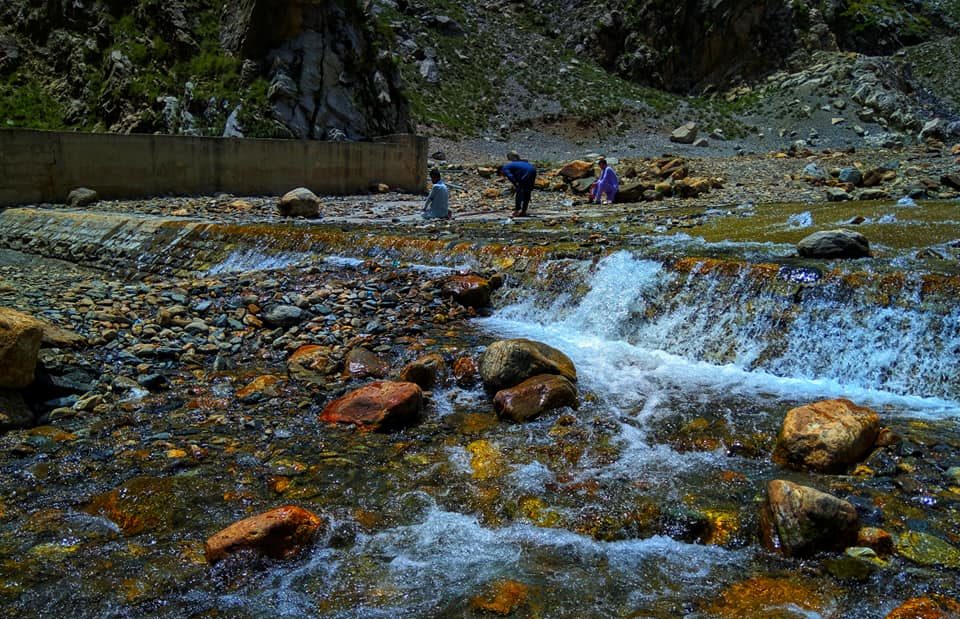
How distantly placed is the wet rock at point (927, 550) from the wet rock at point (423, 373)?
4122 millimetres

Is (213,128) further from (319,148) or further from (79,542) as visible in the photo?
(79,542)

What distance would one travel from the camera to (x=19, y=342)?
5.33m

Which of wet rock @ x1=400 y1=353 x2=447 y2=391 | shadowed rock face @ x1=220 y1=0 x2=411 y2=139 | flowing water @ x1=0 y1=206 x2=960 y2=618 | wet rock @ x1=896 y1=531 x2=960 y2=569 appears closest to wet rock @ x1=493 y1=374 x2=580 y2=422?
flowing water @ x1=0 y1=206 x2=960 y2=618

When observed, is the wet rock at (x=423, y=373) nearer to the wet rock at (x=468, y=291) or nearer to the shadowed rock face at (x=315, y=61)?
the wet rock at (x=468, y=291)

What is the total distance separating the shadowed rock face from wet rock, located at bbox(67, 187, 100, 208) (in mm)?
10125

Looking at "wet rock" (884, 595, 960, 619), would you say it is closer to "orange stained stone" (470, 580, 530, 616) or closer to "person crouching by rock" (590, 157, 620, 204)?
"orange stained stone" (470, 580, 530, 616)

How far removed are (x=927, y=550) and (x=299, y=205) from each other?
14953 mm

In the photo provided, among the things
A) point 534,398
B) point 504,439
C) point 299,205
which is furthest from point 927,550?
point 299,205

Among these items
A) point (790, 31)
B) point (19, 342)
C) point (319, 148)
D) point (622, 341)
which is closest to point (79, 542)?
point (19, 342)

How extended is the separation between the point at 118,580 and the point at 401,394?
2648 millimetres

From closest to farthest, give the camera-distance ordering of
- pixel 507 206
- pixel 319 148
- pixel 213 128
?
pixel 507 206 → pixel 319 148 → pixel 213 128

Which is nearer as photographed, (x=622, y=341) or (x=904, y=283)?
(x=904, y=283)

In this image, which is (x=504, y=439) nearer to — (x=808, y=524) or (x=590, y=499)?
(x=590, y=499)

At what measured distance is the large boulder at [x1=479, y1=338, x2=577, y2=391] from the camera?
6207 mm
